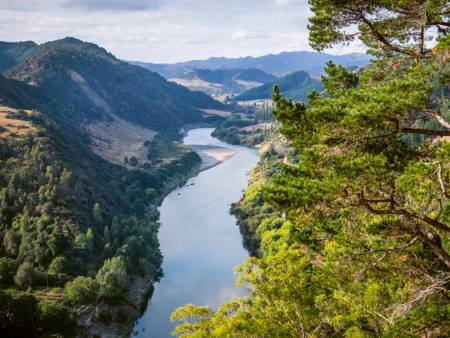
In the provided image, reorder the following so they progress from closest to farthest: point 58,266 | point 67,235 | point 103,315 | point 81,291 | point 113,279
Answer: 1. point 81,291
2. point 103,315
3. point 113,279
4. point 58,266
5. point 67,235

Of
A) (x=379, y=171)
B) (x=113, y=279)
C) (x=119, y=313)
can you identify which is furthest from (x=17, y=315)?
(x=379, y=171)

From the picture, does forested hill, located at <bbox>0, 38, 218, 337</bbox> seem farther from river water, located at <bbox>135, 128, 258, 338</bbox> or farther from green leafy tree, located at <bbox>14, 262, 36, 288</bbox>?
river water, located at <bbox>135, 128, 258, 338</bbox>

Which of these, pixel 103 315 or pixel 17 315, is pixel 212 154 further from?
pixel 17 315

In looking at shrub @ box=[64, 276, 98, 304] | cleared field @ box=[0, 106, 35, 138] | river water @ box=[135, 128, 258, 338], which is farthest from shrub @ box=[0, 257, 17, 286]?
cleared field @ box=[0, 106, 35, 138]

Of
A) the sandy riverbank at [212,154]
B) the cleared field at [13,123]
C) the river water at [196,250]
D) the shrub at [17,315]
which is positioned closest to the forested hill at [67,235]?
the shrub at [17,315]

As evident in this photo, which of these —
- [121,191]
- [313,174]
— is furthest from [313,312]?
[121,191]

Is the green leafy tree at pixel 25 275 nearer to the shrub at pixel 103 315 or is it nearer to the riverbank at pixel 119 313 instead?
the riverbank at pixel 119 313

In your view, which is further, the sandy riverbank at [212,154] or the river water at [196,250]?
the sandy riverbank at [212,154]
